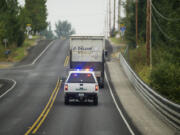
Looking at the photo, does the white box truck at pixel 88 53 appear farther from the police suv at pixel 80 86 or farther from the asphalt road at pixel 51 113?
the police suv at pixel 80 86

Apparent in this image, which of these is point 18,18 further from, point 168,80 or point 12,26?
point 168,80

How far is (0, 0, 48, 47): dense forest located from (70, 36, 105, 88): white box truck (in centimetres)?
928

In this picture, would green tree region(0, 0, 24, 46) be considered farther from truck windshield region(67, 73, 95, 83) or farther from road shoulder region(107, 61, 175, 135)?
truck windshield region(67, 73, 95, 83)

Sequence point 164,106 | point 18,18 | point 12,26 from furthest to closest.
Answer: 1. point 18,18
2. point 12,26
3. point 164,106

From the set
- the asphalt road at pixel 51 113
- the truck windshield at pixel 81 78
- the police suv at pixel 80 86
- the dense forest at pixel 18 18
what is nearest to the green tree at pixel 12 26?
the dense forest at pixel 18 18

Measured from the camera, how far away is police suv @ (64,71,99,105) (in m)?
26.7

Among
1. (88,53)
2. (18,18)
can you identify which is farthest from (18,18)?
(88,53)

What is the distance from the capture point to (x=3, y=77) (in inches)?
1842

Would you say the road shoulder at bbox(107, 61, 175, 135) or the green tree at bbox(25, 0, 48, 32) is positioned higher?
the green tree at bbox(25, 0, 48, 32)

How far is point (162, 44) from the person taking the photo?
46469mm

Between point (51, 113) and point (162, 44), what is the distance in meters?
24.5

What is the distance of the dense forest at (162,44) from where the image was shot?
2686 cm

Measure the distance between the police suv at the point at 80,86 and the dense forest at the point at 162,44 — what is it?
416cm

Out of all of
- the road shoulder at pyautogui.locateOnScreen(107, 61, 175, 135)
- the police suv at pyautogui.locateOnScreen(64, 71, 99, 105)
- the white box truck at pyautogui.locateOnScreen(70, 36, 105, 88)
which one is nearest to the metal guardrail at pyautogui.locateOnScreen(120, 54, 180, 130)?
the road shoulder at pyautogui.locateOnScreen(107, 61, 175, 135)
